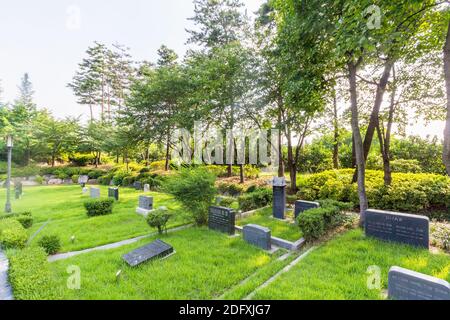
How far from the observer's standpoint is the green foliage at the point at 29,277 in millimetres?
3209

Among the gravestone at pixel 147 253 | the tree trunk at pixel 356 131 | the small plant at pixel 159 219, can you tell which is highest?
the tree trunk at pixel 356 131

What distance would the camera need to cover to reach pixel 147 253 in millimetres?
4680

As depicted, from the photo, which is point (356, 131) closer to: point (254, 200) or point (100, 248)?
point (254, 200)

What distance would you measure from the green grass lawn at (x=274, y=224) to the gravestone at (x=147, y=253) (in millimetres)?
3152

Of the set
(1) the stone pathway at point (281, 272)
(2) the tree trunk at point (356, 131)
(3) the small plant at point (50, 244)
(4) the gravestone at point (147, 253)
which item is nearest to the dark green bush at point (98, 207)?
(3) the small plant at point (50, 244)

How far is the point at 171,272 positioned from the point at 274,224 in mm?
4115

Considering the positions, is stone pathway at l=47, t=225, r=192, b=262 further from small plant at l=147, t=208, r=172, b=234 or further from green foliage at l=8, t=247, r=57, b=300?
green foliage at l=8, t=247, r=57, b=300

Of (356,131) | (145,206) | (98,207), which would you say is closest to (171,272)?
(145,206)

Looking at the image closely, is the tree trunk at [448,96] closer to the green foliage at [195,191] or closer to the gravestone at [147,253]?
the green foliage at [195,191]

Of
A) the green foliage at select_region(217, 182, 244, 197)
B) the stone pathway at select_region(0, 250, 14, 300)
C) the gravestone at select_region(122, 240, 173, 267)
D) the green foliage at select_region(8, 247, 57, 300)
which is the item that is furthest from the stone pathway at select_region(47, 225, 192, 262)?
the green foliage at select_region(217, 182, 244, 197)

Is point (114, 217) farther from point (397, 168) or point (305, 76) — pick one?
point (397, 168)
